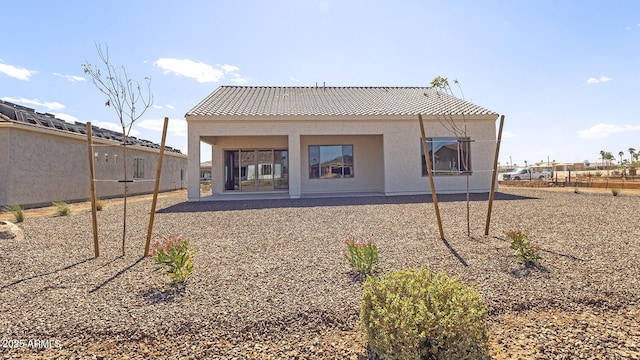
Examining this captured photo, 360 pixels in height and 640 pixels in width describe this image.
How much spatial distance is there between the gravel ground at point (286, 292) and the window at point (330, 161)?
8.72m

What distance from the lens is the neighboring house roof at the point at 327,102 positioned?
45.0ft

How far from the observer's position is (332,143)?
1547 cm

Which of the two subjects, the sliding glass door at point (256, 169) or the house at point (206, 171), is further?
the house at point (206, 171)

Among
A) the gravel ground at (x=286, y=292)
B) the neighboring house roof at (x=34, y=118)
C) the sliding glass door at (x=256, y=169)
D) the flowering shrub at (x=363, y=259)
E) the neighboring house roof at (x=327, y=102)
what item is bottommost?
the gravel ground at (x=286, y=292)

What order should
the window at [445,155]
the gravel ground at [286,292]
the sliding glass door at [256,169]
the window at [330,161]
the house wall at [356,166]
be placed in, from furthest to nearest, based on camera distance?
the sliding glass door at [256,169], the window at [330,161], the house wall at [356,166], the window at [445,155], the gravel ground at [286,292]

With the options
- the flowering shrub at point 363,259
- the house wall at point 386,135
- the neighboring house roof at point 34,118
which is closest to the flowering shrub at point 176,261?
the flowering shrub at point 363,259

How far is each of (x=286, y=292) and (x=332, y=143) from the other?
12.5 meters

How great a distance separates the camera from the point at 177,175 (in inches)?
1049

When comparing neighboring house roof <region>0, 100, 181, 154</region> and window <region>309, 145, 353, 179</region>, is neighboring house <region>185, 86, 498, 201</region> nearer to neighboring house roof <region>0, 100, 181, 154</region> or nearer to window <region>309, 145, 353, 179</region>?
window <region>309, 145, 353, 179</region>

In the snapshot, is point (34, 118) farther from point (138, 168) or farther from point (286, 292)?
point (286, 292)

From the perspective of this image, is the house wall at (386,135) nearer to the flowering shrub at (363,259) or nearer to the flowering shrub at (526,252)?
the flowering shrub at (526,252)

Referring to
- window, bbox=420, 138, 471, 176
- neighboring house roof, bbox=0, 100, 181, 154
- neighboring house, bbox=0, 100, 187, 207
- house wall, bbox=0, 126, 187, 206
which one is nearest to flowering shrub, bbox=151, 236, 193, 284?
neighboring house, bbox=0, 100, 187, 207

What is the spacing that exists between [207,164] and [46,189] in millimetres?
28453

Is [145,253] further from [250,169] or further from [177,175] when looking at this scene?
[177,175]
